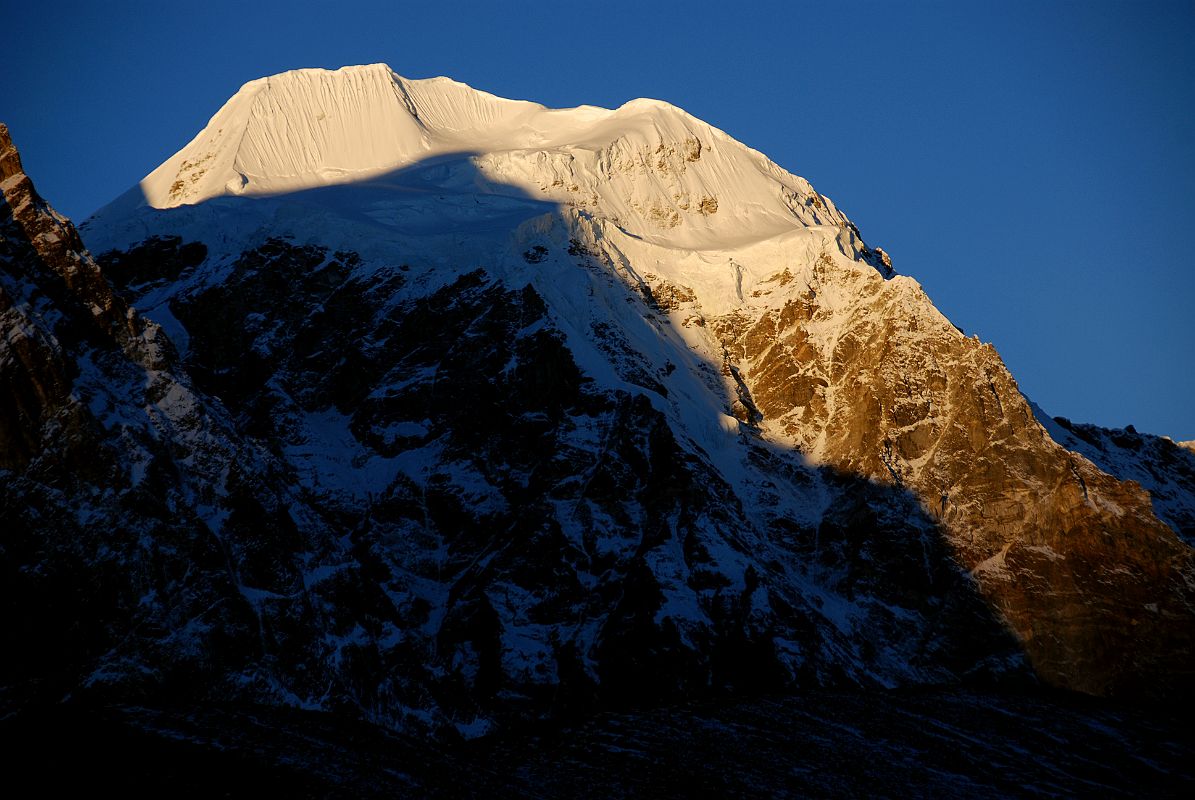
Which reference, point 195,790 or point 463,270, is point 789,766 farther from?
point 463,270

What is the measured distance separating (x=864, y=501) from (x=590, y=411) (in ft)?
93.2

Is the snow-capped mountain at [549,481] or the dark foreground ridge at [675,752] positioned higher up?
the snow-capped mountain at [549,481]

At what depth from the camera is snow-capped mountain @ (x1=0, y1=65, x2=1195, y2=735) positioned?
136875 mm

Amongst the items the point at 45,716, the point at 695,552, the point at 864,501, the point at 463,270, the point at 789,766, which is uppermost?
the point at 463,270

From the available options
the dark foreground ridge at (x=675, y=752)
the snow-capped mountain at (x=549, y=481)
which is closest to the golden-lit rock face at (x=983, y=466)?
the snow-capped mountain at (x=549, y=481)

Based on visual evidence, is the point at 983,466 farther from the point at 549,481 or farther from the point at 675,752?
the point at 675,752

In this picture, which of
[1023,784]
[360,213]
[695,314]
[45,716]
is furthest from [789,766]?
[360,213]

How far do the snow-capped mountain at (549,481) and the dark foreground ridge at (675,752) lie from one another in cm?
630

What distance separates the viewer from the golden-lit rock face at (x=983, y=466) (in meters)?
152

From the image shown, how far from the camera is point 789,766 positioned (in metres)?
119

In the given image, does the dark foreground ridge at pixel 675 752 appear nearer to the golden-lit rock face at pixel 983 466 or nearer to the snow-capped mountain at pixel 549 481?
the snow-capped mountain at pixel 549 481

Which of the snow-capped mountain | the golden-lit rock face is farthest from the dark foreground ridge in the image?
the golden-lit rock face

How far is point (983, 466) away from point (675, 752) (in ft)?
194

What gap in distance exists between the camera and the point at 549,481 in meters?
159
